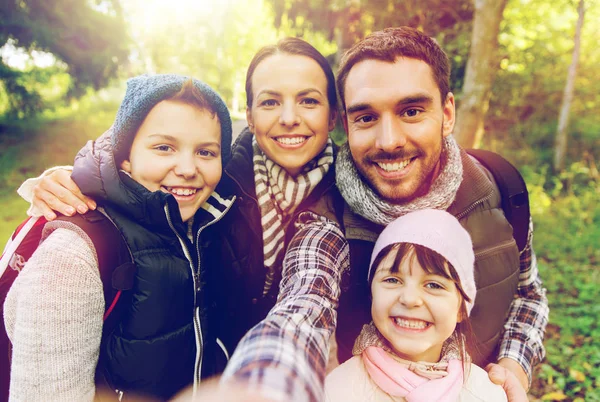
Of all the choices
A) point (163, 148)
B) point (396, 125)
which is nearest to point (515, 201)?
point (396, 125)

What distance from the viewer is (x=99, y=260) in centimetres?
151

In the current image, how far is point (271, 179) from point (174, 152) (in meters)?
0.65

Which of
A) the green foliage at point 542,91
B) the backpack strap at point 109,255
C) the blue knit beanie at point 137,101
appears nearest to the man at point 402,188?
the backpack strap at point 109,255

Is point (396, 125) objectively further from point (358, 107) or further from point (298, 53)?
point (298, 53)

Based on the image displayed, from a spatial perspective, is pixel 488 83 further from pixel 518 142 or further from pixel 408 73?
pixel 518 142

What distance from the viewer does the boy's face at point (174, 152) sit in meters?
1.81

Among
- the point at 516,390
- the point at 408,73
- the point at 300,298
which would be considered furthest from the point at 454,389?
the point at 408,73

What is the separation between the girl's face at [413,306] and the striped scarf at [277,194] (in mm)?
701

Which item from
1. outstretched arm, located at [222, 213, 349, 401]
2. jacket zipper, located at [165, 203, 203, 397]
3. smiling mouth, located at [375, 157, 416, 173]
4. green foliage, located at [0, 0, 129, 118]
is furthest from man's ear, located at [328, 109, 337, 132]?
green foliage, located at [0, 0, 129, 118]

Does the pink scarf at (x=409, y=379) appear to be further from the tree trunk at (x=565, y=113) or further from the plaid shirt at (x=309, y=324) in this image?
the tree trunk at (x=565, y=113)

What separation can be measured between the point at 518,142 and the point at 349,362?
10.4 meters

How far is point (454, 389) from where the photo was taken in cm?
159

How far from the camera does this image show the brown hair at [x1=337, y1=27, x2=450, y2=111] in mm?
1871

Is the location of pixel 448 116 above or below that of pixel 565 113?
above
